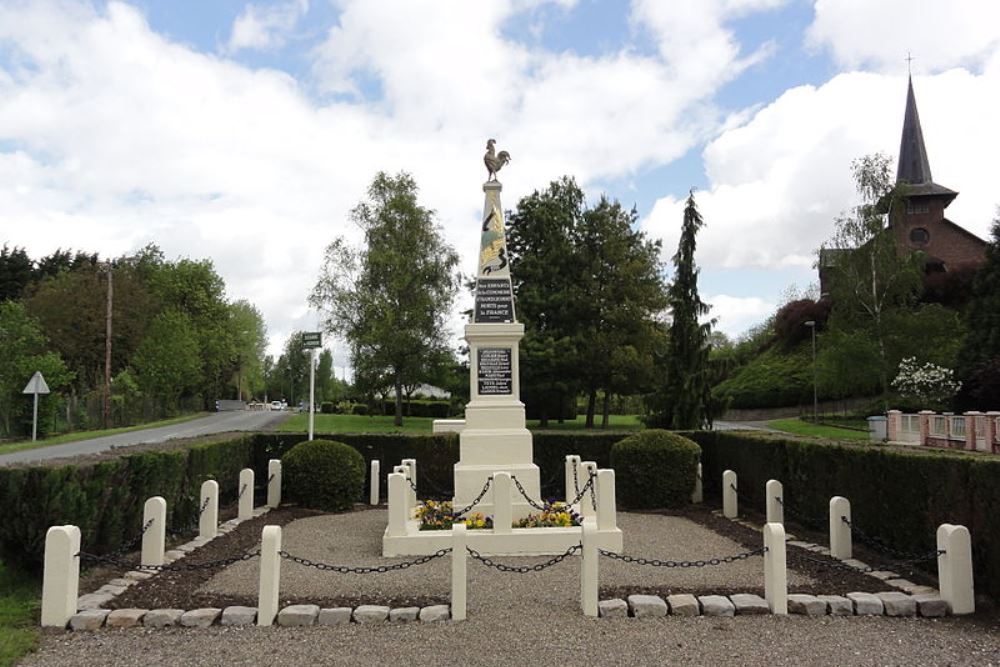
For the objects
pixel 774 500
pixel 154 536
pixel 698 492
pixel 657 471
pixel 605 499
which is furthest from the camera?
pixel 698 492

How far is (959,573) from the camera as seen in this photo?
6.79m

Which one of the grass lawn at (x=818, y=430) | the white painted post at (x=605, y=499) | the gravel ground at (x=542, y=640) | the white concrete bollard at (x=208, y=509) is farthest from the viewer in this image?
the grass lawn at (x=818, y=430)

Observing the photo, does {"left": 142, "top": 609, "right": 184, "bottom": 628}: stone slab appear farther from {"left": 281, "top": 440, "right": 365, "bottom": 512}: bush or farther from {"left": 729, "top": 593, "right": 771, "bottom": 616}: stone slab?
{"left": 281, "top": 440, "right": 365, "bottom": 512}: bush

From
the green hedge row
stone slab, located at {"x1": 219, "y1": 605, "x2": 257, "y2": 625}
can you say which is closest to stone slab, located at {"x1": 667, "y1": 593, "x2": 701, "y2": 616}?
the green hedge row

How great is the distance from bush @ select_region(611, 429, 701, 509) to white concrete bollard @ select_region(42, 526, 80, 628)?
34.5 ft

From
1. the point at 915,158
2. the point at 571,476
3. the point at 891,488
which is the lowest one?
the point at 571,476

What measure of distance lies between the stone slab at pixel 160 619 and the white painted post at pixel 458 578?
2482 mm

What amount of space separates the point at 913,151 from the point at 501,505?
5716 centimetres

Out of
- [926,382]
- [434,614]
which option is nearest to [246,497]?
[434,614]

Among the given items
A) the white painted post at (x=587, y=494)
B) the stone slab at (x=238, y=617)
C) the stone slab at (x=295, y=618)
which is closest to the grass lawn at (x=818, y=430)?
the white painted post at (x=587, y=494)

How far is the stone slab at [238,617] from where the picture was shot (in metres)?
6.54

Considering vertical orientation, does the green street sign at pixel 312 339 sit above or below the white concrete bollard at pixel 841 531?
above

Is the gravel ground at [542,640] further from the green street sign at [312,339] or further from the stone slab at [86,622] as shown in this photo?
the green street sign at [312,339]

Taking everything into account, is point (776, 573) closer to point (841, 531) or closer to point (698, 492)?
point (841, 531)
